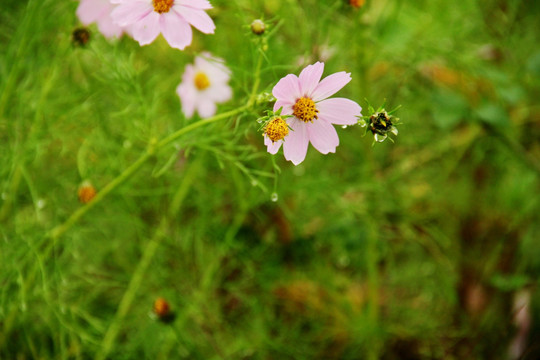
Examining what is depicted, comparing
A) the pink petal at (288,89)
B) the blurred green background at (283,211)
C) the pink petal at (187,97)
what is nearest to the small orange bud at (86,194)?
the blurred green background at (283,211)

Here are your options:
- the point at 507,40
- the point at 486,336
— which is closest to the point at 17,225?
the point at 486,336

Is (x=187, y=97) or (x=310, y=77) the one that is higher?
(x=187, y=97)

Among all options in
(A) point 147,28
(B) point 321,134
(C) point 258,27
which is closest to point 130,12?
(A) point 147,28

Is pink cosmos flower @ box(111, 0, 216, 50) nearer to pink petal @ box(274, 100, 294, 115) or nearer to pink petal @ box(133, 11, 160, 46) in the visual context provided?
pink petal @ box(133, 11, 160, 46)

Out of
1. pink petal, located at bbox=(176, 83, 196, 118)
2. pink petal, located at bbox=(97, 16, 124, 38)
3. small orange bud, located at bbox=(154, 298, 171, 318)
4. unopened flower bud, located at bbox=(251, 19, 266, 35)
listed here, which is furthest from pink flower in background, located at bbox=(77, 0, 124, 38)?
small orange bud, located at bbox=(154, 298, 171, 318)

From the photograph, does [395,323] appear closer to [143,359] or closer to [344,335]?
[344,335]

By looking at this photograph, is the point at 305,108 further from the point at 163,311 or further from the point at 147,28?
the point at 163,311
